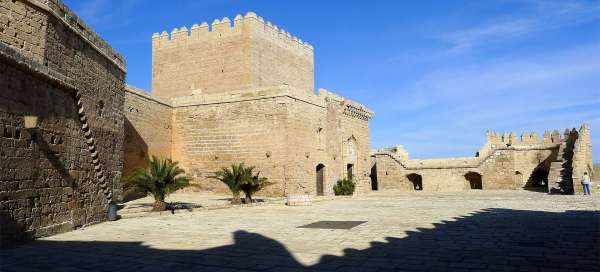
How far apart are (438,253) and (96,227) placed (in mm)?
6868

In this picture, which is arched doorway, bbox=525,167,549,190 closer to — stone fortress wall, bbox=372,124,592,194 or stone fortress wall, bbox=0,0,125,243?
stone fortress wall, bbox=372,124,592,194

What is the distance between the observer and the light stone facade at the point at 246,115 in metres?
18.7

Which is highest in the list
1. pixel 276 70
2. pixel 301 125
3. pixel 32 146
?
pixel 276 70

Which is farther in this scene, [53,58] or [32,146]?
[53,58]

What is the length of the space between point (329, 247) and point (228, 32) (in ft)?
61.9

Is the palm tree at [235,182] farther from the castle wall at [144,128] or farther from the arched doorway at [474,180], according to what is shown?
the arched doorway at [474,180]

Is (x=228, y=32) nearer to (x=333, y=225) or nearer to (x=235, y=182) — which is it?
(x=235, y=182)

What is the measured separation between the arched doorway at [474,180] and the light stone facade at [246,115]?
27.6 ft

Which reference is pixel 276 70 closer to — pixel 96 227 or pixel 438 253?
pixel 96 227

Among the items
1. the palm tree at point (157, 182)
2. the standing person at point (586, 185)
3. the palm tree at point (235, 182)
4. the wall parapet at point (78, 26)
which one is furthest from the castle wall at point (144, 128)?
the standing person at point (586, 185)

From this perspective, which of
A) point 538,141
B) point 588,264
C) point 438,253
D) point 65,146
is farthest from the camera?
point 538,141

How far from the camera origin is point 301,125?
1947cm

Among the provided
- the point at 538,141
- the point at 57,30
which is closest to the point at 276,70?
the point at 57,30

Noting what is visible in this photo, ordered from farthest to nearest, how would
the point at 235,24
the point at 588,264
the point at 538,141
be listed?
the point at 538,141 < the point at 235,24 < the point at 588,264
